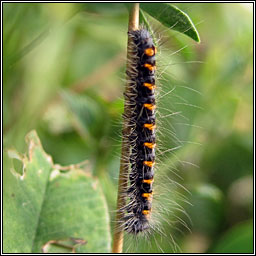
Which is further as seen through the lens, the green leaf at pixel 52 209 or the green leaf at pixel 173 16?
the green leaf at pixel 52 209

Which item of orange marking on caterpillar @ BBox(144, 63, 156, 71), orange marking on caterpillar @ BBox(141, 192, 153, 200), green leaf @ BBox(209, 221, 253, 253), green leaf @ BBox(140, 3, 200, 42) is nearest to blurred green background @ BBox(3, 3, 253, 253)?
green leaf @ BBox(209, 221, 253, 253)

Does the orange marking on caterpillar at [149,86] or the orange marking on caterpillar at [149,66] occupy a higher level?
the orange marking on caterpillar at [149,66]

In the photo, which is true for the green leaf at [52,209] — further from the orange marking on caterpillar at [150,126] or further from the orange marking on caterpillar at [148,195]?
the orange marking on caterpillar at [150,126]

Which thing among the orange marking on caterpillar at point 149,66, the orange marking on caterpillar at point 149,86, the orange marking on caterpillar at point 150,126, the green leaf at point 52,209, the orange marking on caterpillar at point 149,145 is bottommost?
the green leaf at point 52,209

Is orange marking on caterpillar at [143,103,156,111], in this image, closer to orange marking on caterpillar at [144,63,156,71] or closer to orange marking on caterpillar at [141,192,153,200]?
orange marking on caterpillar at [144,63,156,71]

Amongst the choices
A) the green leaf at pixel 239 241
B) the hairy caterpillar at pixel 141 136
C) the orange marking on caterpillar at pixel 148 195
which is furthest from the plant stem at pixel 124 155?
the green leaf at pixel 239 241

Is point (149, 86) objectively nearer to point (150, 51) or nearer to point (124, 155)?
point (150, 51)
